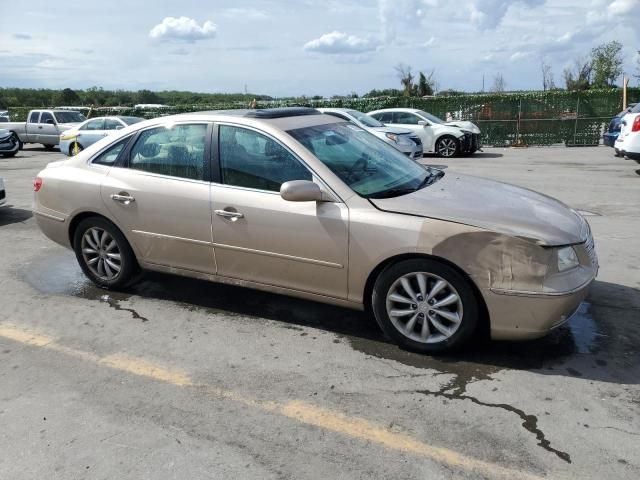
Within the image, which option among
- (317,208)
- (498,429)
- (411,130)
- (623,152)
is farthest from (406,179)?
(411,130)

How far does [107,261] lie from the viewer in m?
5.09

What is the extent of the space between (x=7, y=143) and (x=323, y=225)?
62.9 ft

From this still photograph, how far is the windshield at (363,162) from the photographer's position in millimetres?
4086

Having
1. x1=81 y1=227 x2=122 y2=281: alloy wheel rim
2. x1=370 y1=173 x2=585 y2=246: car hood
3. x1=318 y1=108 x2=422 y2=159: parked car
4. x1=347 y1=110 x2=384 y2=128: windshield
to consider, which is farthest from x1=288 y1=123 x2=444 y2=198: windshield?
x1=347 y1=110 x2=384 y2=128: windshield

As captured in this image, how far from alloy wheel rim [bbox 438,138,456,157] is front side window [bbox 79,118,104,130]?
10.5 m

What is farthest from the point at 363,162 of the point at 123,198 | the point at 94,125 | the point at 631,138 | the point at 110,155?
the point at 94,125

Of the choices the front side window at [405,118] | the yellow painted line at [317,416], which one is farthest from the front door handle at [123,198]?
the front side window at [405,118]

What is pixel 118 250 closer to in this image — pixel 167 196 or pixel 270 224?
pixel 167 196

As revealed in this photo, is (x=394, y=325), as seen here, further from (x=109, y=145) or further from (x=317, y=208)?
(x=109, y=145)

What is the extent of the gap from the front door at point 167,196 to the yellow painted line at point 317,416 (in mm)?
999

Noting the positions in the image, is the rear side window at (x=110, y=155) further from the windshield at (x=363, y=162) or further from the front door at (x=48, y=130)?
the front door at (x=48, y=130)

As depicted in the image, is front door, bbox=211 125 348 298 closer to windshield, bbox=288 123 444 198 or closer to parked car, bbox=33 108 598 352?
parked car, bbox=33 108 598 352

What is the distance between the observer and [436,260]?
3639 mm

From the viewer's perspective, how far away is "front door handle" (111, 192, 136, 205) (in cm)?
471
